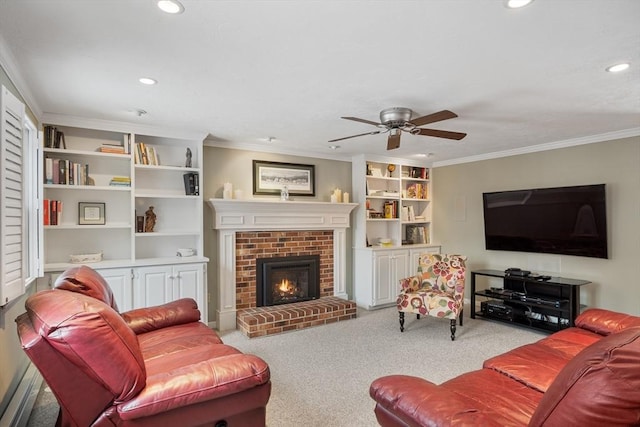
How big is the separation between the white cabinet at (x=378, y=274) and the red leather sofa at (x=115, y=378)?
3.64 m

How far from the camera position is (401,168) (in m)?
6.01

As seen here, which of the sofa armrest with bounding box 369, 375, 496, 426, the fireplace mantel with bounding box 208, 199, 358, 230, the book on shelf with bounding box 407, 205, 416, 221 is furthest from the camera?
the book on shelf with bounding box 407, 205, 416, 221

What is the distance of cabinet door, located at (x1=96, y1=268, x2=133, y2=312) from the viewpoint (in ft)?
11.6

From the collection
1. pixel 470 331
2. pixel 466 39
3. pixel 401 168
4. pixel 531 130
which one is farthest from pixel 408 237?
pixel 466 39

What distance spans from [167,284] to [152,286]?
0.15 metres

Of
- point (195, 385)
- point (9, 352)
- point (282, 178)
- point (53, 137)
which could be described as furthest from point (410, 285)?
point (53, 137)

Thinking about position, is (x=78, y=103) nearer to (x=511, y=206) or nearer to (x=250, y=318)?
(x=250, y=318)

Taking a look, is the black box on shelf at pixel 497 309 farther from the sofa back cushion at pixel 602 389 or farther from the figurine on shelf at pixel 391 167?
the sofa back cushion at pixel 602 389

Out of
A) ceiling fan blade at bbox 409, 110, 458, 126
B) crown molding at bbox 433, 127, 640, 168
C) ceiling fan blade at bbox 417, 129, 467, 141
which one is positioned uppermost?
crown molding at bbox 433, 127, 640, 168

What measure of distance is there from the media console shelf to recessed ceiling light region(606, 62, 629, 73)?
2.57m

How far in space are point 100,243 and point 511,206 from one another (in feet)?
16.9

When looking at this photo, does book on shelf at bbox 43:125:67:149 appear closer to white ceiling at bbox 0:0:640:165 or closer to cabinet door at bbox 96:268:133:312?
white ceiling at bbox 0:0:640:165

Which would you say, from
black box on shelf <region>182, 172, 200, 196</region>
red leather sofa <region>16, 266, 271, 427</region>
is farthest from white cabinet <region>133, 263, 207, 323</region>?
red leather sofa <region>16, 266, 271, 427</region>

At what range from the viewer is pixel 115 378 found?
150cm
